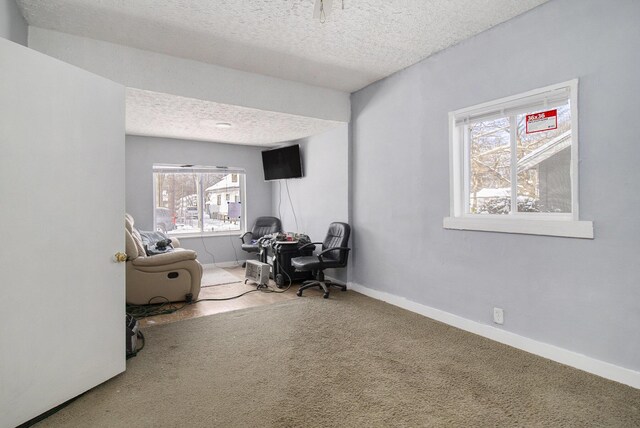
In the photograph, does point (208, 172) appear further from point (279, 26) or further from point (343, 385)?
point (343, 385)

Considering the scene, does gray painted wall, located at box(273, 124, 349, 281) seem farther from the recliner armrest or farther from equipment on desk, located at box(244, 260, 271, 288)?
the recliner armrest

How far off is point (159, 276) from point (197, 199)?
2.84m

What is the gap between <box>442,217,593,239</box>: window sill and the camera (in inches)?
91.2

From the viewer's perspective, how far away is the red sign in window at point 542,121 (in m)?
2.56

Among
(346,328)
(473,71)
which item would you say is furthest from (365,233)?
(473,71)

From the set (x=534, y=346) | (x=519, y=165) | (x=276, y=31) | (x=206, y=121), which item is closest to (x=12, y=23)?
(x=276, y=31)

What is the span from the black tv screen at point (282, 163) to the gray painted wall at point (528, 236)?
2010mm

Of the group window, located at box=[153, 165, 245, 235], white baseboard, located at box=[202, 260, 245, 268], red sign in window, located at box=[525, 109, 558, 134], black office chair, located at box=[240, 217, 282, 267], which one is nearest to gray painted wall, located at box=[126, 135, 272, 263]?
white baseboard, located at box=[202, 260, 245, 268]

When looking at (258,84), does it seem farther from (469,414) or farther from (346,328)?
(469,414)

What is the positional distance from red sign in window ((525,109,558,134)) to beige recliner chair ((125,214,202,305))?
3.75m

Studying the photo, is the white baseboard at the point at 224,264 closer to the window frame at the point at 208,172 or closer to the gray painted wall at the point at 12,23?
the window frame at the point at 208,172

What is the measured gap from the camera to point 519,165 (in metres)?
2.83

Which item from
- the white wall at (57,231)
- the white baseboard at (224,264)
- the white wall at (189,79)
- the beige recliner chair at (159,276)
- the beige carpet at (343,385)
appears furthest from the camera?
the white baseboard at (224,264)

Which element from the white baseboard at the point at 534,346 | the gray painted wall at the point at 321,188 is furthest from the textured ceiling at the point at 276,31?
the white baseboard at the point at 534,346
